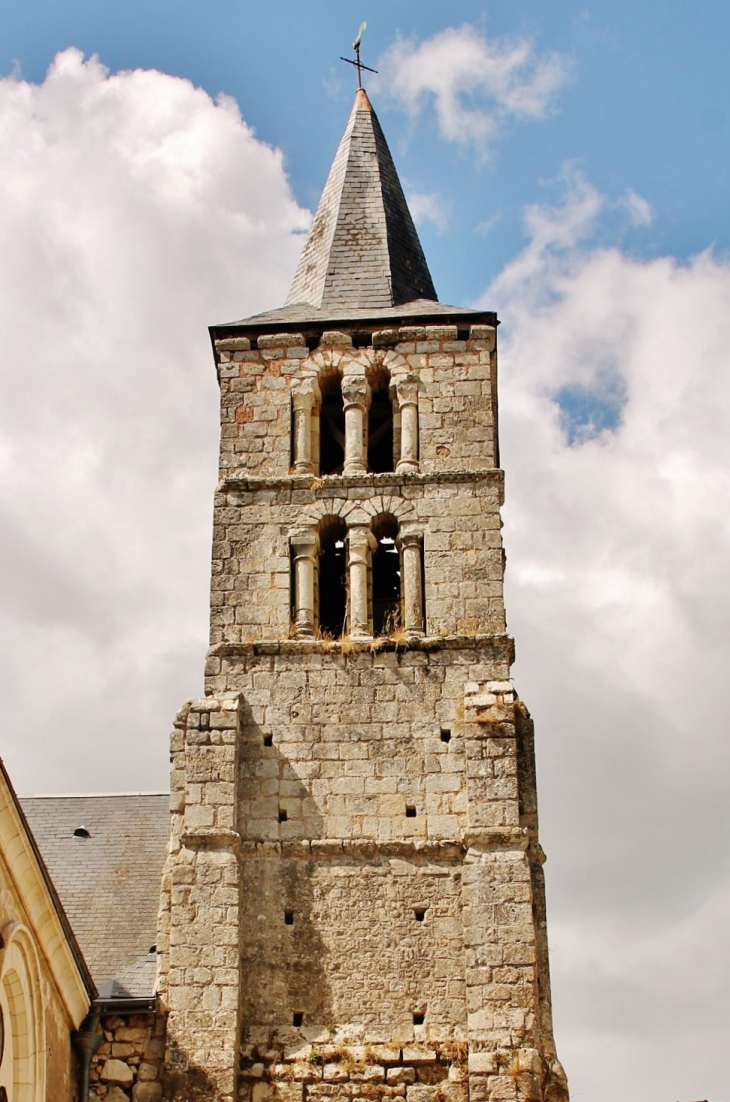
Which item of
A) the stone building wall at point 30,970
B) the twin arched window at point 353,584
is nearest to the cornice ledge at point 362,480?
the twin arched window at point 353,584

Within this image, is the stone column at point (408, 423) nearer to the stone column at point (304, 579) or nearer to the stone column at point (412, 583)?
the stone column at point (412, 583)

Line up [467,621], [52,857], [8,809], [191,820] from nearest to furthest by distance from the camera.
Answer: [8,809] → [191,820] → [467,621] → [52,857]

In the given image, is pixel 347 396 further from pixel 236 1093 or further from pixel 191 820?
pixel 236 1093

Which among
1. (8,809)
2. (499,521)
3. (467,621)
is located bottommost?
(8,809)

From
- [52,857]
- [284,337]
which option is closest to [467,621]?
[284,337]

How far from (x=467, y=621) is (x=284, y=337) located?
444cm

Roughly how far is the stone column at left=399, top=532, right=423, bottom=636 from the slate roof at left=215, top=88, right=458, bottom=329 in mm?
3190

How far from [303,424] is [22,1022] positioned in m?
7.72

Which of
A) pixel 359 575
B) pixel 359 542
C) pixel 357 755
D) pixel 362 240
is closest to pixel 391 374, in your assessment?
pixel 359 542

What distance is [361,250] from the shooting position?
2000cm

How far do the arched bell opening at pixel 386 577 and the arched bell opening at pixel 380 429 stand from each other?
1.16m

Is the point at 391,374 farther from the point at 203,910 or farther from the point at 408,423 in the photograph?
the point at 203,910

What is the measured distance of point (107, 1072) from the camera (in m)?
14.2

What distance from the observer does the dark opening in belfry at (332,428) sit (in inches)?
725
